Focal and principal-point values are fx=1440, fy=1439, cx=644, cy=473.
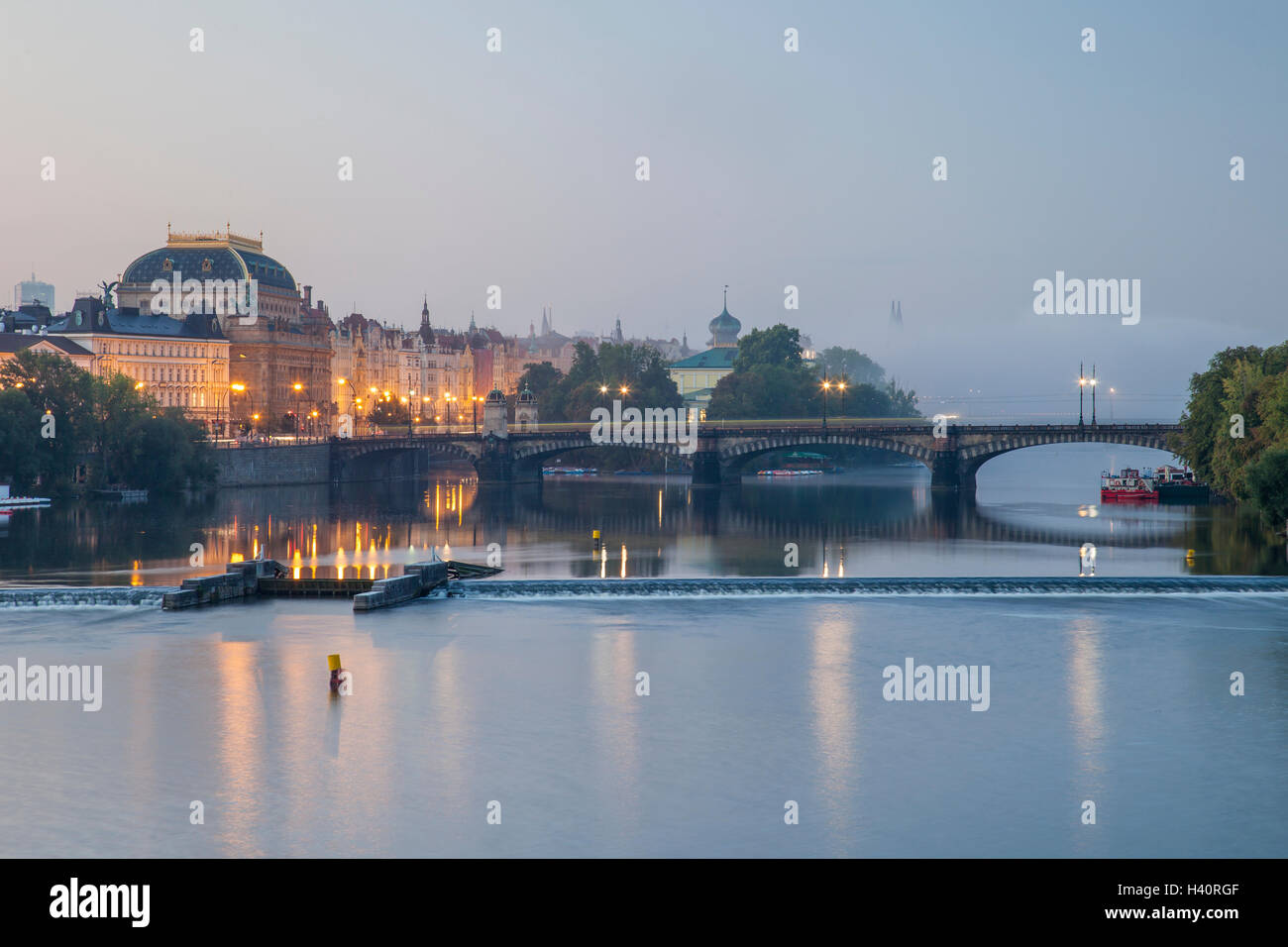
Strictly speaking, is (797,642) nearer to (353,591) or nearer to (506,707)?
(506,707)

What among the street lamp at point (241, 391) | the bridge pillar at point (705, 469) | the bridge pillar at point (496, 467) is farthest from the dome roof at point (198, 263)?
the bridge pillar at point (705, 469)

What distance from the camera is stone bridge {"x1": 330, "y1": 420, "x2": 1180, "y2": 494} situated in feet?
382

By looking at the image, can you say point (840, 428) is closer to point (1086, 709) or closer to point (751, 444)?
point (751, 444)

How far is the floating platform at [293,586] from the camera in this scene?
50594 mm

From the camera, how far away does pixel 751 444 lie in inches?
5064

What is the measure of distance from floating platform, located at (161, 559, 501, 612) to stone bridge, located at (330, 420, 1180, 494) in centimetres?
7094

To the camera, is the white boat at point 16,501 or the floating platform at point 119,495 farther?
the floating platform at point 119,495

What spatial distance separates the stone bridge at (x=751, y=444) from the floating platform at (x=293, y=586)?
233 feet

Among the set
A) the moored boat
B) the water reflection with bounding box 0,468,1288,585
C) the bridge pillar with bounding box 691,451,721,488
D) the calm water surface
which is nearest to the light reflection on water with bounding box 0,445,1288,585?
the water reflection with bounding box 0,468,1288,585

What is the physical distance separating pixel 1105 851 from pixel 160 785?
18.0m

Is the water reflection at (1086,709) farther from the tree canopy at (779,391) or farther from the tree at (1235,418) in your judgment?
the tree canopy at (779,391)

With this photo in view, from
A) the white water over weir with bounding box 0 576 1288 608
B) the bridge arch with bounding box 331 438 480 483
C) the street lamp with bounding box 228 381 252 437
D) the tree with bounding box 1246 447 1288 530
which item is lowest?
the white water over weir with bounding box 0 576 1288 608

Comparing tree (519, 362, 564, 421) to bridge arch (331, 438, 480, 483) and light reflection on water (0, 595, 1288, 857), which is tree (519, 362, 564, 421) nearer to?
bridge arch (331, 438, 480, 483)
